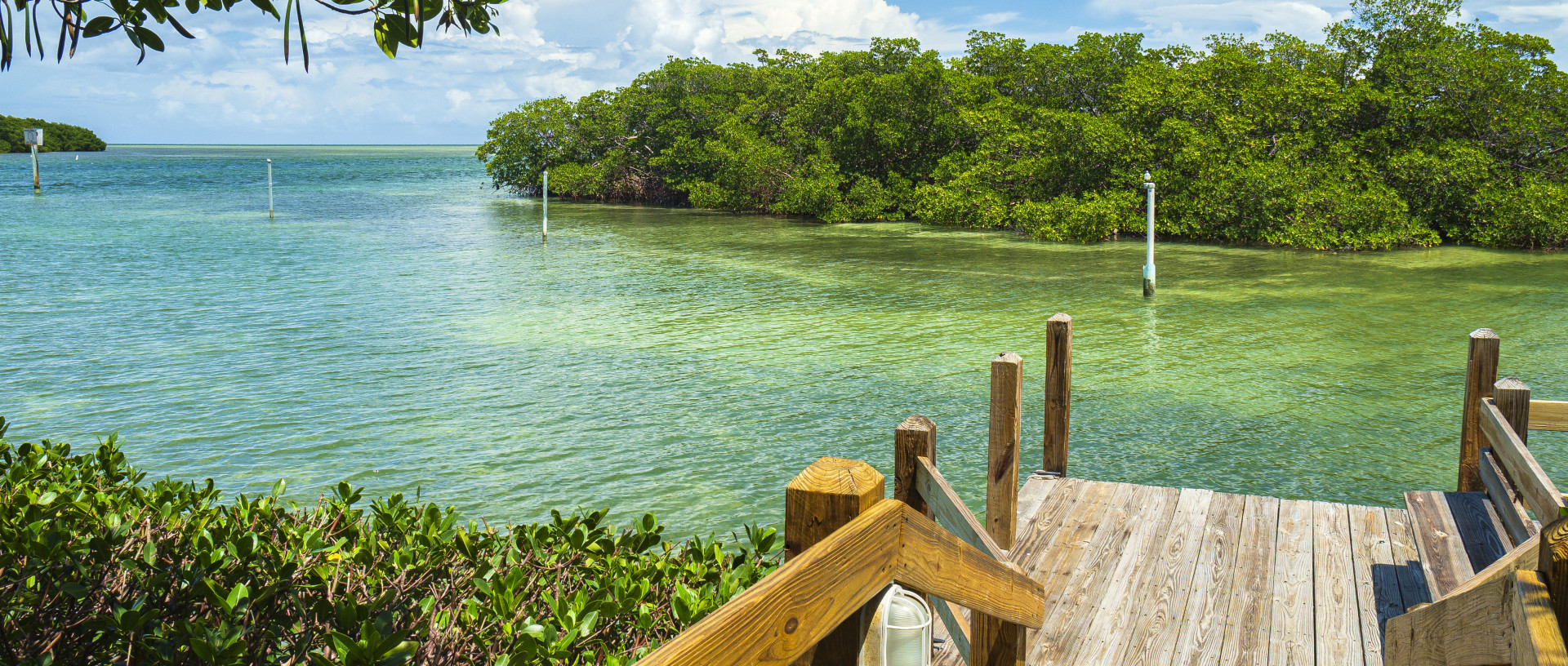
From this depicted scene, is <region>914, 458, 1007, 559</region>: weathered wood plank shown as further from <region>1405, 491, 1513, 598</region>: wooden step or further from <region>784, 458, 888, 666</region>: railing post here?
<region>1405, 491, 1513, 598</region>: wooden step

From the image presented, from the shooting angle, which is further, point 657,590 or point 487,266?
point 487,266

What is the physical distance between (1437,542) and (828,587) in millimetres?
4862

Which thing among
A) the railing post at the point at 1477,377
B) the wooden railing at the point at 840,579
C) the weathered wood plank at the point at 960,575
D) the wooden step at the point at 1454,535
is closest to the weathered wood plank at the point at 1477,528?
the wooden step at the point at 1454,535

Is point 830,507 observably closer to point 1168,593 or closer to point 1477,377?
point 1168,593

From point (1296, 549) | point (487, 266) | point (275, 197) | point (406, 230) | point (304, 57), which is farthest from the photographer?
point (275, 197)

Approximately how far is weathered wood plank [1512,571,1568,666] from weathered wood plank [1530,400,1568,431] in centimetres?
413

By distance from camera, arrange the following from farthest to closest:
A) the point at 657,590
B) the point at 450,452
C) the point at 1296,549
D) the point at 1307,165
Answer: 1. the point at 1307,165
2. the point at 450,452
3. the point at 1296,549
4. the point at 657,590

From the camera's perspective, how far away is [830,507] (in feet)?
5.27

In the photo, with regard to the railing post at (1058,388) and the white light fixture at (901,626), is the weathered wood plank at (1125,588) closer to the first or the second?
the railing post at (1058,388)

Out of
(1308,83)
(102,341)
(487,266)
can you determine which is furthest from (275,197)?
(1308,83)

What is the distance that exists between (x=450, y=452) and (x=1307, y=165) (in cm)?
2496

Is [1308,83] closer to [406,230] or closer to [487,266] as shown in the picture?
[487,266]

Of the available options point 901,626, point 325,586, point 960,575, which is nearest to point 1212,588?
point 960,575

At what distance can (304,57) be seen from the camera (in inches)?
86.6
